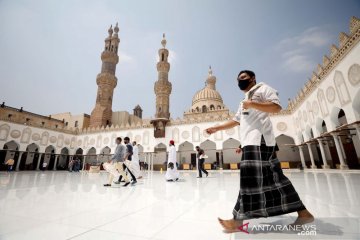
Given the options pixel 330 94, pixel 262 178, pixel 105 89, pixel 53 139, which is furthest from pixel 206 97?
pixel 262 178

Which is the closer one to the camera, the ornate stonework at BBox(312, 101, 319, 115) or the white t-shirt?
the white t-shirt

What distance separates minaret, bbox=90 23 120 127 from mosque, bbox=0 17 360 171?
0.14 m

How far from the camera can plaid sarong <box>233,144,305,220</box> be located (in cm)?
167

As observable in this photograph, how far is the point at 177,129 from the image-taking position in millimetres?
20953

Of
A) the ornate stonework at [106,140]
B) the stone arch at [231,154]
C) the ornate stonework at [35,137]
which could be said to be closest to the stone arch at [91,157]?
the ornate stonework at [106,140]

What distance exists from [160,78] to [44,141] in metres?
16.4

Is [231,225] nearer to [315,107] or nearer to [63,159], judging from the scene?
[315,107]

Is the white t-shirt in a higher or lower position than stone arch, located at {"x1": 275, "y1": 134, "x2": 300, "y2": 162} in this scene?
lower

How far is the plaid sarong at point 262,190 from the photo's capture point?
167 centimetres

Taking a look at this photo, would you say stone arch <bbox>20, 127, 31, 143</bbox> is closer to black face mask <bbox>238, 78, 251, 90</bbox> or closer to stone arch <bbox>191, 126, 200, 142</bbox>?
stone arch <bbox>191, 126, 200, 142</bbox>

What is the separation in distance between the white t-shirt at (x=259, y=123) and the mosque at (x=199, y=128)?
30.8 feet

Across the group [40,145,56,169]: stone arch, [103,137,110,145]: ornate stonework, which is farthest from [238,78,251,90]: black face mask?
[40,145,56,169]: stone arch

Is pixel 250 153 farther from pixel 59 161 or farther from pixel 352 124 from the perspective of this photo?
pixel 59 161

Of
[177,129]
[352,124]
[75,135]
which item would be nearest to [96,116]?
[75,135]
